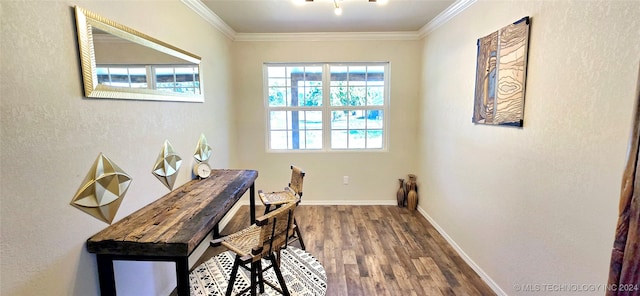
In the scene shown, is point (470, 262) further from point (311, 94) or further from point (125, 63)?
point (125, 63)

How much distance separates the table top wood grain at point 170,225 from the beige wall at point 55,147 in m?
0.08

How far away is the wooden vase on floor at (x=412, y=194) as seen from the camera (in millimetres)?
3902

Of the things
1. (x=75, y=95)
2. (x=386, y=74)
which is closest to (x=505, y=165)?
(x=386, y=74)

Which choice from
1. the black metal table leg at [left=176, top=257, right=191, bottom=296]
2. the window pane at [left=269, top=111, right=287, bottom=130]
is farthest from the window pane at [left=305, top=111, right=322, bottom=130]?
the black metal table leg at [left=176, top=257, right=191, bottom=296]

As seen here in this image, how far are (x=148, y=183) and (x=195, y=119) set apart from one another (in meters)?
0.94

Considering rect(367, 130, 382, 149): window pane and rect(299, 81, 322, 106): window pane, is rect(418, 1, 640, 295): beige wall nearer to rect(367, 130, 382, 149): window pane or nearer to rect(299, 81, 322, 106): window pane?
rect(367, 130, 382, 149): window pane

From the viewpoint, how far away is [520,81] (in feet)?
6.12

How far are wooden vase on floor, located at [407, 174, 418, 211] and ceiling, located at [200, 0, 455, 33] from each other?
206 centimetres

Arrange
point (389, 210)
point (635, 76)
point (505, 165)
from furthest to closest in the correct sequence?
point (389, 210) < point (505, 165) < point (635, 76)

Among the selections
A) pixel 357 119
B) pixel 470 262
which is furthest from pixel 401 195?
pixel 470 262

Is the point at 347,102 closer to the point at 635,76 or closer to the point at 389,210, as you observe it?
the point at 389,210

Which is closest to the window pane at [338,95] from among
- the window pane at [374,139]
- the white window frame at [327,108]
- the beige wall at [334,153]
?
the white window frame at [327,108]

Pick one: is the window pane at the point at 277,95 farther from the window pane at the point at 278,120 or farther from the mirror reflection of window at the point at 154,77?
the mirror reflection of window at the point at 154,77

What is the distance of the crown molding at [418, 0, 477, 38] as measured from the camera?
2.62 m
